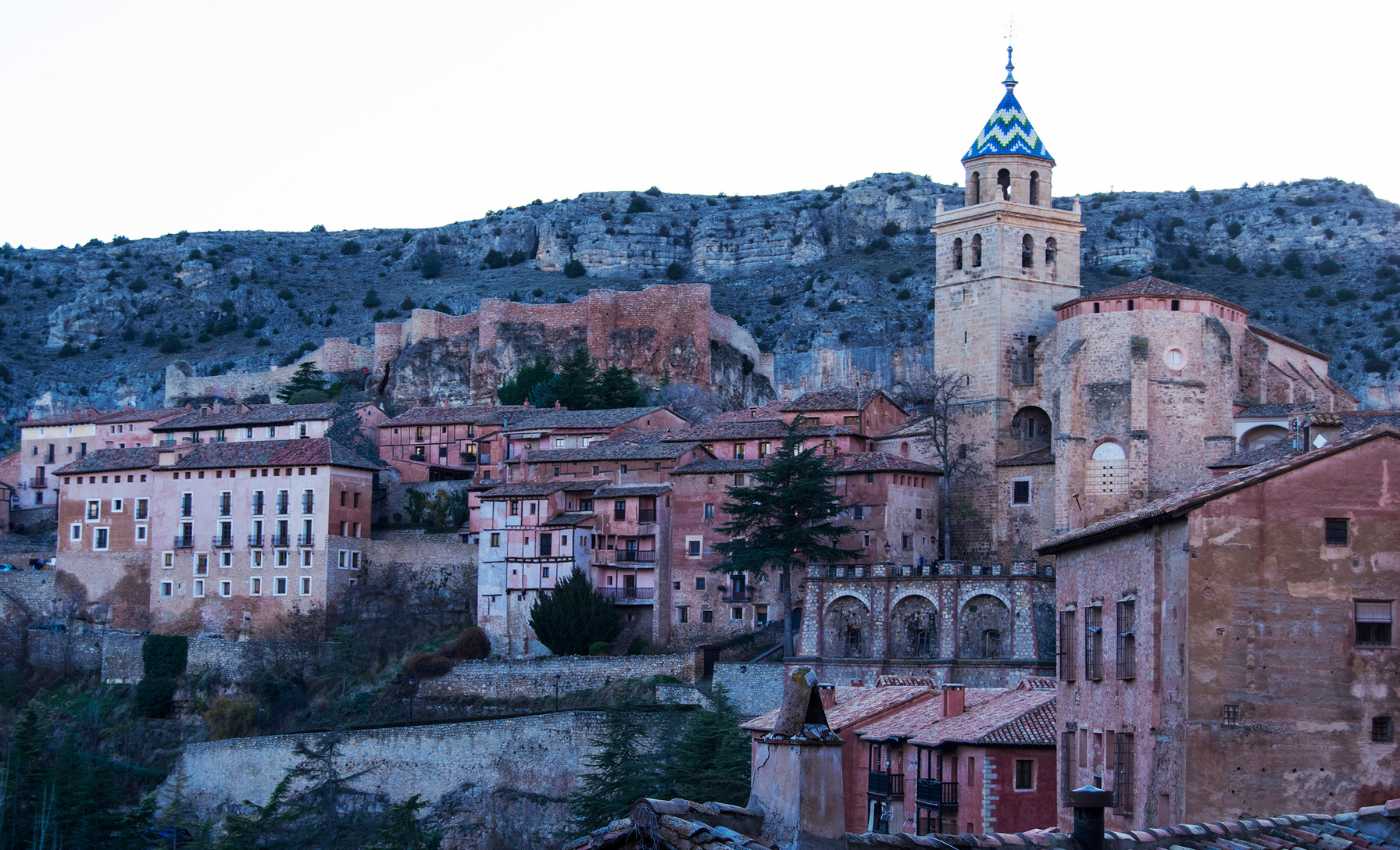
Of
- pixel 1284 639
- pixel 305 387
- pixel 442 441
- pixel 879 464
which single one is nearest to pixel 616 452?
pixel 879 464

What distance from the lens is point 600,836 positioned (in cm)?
1742

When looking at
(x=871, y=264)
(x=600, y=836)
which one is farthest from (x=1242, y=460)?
(x=871, y=264)

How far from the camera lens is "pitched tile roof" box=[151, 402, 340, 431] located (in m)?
89.4

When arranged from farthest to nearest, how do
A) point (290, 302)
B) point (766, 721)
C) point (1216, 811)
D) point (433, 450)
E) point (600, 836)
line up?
point (290, 302) < point (433, 450) < point (766, 721) < point (1216, 811) < point (600, 836)

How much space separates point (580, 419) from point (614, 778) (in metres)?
29.6

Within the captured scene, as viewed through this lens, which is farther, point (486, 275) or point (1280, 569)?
point (486, 275)

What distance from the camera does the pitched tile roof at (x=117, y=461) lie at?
86.6 meters

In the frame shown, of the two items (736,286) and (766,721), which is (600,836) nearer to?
(766,721)

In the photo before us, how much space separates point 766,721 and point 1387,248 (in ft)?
297

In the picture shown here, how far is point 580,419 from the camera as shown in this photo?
8438 centimetres

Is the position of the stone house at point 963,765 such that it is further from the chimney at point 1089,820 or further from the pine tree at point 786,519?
the pine tree at point 786,519

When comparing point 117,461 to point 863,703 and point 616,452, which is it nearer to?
point 616,452

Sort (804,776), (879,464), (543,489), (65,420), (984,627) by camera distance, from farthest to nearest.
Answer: (65,420), (543,489), (879,464), (984,627), (804,776)

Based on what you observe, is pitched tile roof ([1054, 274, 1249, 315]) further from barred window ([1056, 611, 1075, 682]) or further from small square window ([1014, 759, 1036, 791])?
barred window ([1056, 611, 1075, 682])
